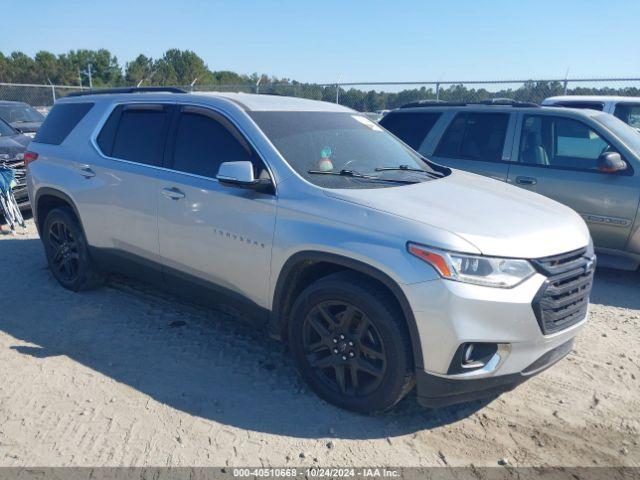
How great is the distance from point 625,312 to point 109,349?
454cm

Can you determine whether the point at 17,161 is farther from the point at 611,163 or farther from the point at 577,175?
the point at 611,163

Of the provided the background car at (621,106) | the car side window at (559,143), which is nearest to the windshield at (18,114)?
the car side window at (559,143)

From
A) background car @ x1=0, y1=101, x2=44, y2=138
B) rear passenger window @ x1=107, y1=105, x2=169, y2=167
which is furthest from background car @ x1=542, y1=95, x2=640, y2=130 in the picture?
background car @ x1=0, y1=101, x2=44, y2=138

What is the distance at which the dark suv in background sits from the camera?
17.6 ft

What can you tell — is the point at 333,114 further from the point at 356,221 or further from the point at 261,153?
the point at 356,221

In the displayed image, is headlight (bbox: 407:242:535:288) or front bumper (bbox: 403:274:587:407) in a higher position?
headlight (bbox: 407:242:535:288)

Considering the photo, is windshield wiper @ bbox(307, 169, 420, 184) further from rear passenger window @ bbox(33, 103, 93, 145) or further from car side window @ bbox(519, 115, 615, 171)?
car side window @ bbox(519, 115, 615, 171)

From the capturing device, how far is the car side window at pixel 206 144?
370 cm

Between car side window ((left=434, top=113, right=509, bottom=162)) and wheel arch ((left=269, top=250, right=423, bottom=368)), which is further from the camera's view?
car side window ((left=434, top=113, right=509, bottom=162))

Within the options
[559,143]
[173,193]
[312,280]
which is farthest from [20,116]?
[559,143]

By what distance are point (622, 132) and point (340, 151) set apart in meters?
3.72

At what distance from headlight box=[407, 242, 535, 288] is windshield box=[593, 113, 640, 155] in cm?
370

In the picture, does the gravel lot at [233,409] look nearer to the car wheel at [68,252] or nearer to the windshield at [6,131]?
the car wheel at [68,252]

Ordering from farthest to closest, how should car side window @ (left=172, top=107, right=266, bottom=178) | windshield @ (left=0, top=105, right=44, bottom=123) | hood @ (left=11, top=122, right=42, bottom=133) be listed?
windshield @ (left=0, top=105, right=44, bottom=123)
hood @ (left=11, top=122, right=42, bottom=133)
car side window @ (left=172, top=107, right=266, bottom=178)
